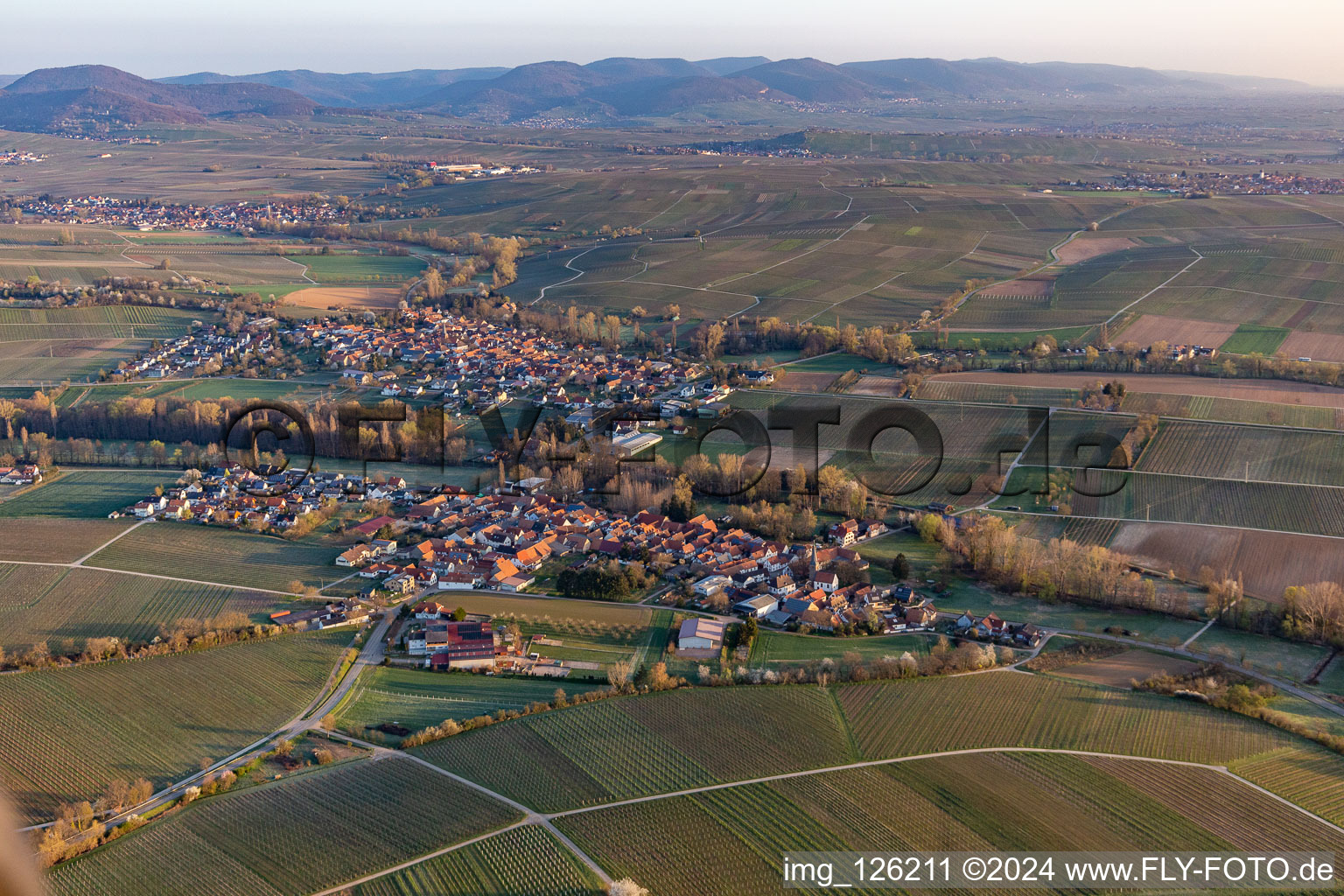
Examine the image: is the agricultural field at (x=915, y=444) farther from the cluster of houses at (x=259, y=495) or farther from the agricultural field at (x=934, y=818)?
the agricultural field at (x=934, y=818)

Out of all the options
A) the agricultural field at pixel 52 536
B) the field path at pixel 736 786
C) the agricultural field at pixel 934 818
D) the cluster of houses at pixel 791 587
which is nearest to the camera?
the field path at pixel 736 786

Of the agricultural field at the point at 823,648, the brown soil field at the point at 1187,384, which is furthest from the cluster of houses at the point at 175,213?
the agricultural field at the point at 823,648

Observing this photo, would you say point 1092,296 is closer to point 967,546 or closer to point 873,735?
point 967,546

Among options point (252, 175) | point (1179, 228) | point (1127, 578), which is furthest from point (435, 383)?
point (252, 175)

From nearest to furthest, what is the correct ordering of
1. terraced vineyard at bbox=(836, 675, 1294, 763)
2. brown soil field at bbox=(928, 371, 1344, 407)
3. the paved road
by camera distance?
the paved road → terraced vineyard at bbox=(836, 675, 1294, 763) → brown soil field at bbox=(928, 371, 1344, 407)

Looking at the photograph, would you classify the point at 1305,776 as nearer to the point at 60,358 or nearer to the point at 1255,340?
the point at 1255,340

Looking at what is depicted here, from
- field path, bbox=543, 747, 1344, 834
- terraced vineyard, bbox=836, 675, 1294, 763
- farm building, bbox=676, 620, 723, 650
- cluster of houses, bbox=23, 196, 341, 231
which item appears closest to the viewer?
field path, bbox=543, 747, 1344, 834

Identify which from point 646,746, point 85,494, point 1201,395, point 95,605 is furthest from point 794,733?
point 1201,395

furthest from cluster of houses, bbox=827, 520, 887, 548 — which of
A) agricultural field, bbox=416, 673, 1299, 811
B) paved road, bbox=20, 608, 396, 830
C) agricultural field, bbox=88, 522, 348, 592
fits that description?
agricultural field, bbox=88, 522, 348, 592

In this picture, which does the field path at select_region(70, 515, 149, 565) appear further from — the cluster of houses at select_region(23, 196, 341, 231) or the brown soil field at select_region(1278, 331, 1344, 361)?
the cluster of houses at select_region(23, 196, 341, 231)
